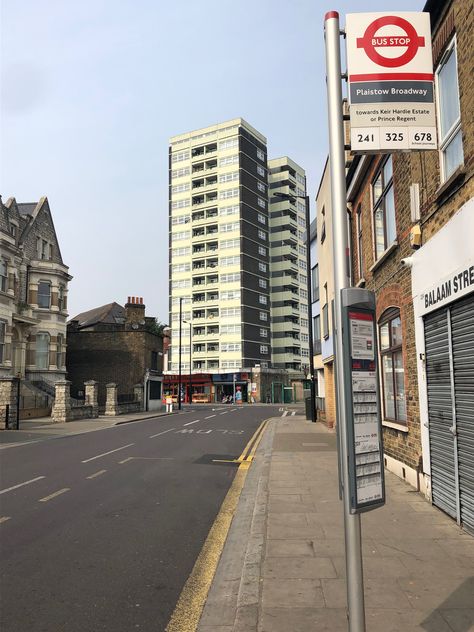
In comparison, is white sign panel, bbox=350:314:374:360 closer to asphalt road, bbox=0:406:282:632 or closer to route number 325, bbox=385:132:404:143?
route number 325, bbox=385:132:404:143

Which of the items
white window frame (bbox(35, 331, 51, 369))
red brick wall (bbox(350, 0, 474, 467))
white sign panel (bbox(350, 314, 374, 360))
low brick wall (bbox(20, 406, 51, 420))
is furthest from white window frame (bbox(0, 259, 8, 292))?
white sign panel (bbox(350, 314, 374, 360))

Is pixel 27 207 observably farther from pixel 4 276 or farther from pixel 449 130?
pixel 449 130

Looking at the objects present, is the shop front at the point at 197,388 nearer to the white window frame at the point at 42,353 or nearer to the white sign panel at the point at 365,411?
the white window frame at the point at 42,353

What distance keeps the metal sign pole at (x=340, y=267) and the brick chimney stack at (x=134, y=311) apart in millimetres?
42895

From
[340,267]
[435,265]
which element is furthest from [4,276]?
[340,267]

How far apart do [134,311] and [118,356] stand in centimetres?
431

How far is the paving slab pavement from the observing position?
3.96 meters

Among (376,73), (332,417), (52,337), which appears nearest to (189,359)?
(52,337)

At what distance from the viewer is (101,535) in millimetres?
6617

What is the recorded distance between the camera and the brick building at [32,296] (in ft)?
105

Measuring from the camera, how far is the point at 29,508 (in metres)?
8.12

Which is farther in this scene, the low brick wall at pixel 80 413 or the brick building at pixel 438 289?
the low brick wall at pixel 80 413

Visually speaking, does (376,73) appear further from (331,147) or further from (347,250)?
(347,250)

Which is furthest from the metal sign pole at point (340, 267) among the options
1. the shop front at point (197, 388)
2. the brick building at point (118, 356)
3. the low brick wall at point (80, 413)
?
the shop front at point (197, 388)
